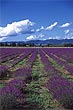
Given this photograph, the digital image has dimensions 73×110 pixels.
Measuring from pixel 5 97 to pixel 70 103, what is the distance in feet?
4.92

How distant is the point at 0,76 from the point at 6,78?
30cm

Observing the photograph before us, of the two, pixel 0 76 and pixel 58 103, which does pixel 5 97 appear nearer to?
pixel 58 103

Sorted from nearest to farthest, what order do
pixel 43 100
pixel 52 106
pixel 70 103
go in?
1. pixel 70 103
2. pixel 52 106
3. pixel 43 100

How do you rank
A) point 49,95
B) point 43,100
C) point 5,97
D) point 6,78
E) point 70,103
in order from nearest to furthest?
point 5,97 < point 70,103 < point 43,100 < point 49,95 < point 6,78

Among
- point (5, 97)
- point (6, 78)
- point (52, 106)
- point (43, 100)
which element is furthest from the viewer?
point (6, 78)

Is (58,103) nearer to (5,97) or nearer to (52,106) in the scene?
(52,106)

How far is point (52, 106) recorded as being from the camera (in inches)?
281

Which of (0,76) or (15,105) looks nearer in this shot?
(15,105)

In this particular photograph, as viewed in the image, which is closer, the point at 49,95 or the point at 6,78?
the point at 49,95

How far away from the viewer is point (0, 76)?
12.3m

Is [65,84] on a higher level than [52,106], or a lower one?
higher

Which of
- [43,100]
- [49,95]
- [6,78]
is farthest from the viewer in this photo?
[6,78]

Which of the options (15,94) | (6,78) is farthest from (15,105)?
(6,78)

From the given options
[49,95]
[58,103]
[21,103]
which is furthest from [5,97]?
[49,95]
